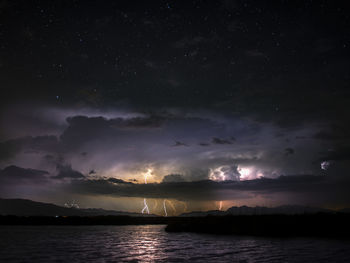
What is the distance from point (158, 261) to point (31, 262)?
519 inches

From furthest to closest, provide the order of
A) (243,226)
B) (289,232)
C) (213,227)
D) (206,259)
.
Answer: (213,227), (243,226), (289,232), (206,259)

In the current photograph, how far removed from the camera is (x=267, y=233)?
6738 cm

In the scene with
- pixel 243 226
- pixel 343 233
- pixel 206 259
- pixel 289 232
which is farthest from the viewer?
pixel 243 226

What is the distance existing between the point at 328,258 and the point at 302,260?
3.06 m

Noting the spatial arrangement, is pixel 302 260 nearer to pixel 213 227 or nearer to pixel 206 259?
pixel 206 259

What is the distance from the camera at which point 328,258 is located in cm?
3020

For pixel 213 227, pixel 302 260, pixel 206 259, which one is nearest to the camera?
pixel 302 260

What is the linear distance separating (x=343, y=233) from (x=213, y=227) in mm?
31191

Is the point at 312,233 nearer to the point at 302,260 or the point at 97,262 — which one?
the point at 302,260

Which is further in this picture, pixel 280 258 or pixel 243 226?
pixel 243 226

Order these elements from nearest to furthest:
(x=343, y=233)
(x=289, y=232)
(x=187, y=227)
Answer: (x=343, y=233) → (x=289, y=232) → (x=187, y=227)

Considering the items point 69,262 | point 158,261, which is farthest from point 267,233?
point 69,262

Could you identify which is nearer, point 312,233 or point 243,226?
point 312,233

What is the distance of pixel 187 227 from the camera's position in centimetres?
9488
